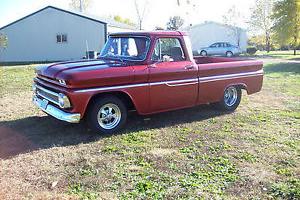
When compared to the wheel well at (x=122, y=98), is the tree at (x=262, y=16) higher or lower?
higher

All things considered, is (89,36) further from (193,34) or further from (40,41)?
(193,34)

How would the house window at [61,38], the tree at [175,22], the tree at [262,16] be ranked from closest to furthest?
the house window at [61,38], the tree at [262,16], the tree at [175,22]

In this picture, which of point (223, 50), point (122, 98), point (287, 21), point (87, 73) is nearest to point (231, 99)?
point (122, 98)

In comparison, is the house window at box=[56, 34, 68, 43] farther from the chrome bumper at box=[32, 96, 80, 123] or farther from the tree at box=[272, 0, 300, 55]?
the chrome bumper at box=[32, 96, 80, 123]

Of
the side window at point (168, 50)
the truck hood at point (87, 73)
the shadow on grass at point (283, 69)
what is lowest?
the shadow on grass at point (283, 69)

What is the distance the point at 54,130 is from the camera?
6.53 metres

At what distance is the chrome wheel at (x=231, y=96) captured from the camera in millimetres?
8352

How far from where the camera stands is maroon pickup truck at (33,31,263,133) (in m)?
5.86

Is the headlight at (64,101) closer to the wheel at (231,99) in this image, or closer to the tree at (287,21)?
the wheel at (231,99)

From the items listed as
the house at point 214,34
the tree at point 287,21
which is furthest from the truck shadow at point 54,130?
the house at point 214,34

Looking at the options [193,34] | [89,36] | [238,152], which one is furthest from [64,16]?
[238,152]

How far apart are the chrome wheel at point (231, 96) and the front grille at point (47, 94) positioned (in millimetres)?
4018

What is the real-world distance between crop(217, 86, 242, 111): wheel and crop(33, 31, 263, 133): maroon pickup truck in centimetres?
16

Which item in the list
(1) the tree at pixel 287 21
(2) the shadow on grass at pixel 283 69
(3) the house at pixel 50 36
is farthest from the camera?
(1) the tree at pixel 287 21
